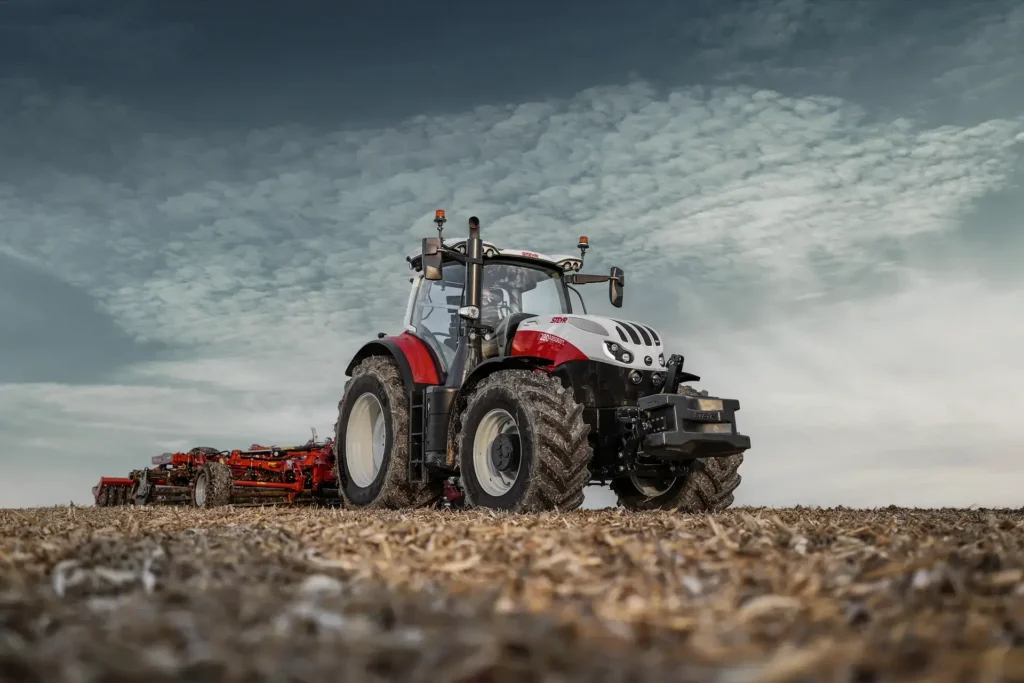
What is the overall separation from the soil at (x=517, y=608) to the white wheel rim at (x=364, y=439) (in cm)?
600

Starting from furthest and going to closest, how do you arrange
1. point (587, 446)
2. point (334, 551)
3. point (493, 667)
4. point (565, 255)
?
point (565, 255), point (587, 446), point (334, 551), point (493, 667)

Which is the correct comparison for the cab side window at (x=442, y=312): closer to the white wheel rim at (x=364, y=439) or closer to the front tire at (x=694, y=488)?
the white wheel rim at (x=364, y=439)

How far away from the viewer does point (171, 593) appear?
8.65 feet

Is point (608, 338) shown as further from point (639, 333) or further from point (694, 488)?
point (694, 488)

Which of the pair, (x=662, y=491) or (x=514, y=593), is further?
(x=662, y=491)

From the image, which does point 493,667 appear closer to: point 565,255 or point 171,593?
point 171,593

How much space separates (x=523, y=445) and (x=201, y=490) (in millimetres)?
6903

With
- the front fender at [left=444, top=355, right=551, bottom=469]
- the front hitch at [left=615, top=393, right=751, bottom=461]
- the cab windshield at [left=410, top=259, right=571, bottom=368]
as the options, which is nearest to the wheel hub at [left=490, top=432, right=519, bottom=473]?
the front fender at [left=444, top=355, right=551, bottom=469]

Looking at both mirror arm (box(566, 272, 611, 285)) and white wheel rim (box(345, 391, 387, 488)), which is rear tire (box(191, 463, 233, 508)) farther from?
mirror arm (box(566, 272, 611, 285))

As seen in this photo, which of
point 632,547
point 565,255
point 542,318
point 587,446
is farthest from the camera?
point 565,255

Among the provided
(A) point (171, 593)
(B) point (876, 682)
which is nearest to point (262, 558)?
(A) point (171, 593)

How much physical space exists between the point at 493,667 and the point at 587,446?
16.4ft

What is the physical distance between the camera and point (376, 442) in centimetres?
1023

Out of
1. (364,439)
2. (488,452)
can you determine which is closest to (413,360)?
(364,439)
